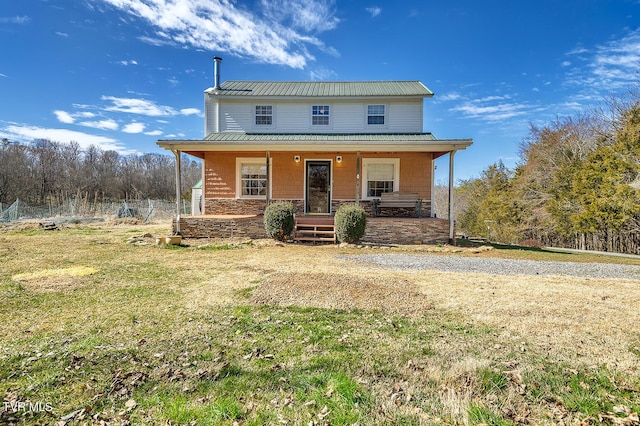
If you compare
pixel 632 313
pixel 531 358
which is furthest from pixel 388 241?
pixel 531 358

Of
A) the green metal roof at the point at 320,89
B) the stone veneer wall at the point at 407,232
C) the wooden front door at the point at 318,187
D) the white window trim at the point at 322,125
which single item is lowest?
the stone veneer wall at the point at 407,232

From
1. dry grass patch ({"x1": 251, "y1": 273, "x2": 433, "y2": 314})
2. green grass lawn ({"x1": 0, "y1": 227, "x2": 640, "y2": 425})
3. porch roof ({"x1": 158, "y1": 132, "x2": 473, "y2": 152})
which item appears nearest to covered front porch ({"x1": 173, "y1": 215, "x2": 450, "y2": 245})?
porch roof ({"x1": 158, "y1": 132, "x2": 473, "y2": 152})

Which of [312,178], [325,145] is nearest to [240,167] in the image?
[312,178]

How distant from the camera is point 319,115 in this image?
13.6m

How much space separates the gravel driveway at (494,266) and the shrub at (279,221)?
2731 mm

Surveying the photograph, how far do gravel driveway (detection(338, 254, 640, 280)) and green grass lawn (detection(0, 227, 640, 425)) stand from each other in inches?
119

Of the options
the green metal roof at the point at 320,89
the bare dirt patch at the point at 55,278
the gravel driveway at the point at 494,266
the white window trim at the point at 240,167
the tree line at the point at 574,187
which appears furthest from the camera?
the green metal roof at the point at 320,89

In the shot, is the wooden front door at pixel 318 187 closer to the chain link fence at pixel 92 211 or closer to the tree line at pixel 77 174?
the chain link fence at pixel 92 211

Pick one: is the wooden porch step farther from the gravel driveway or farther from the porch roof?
the porch roof

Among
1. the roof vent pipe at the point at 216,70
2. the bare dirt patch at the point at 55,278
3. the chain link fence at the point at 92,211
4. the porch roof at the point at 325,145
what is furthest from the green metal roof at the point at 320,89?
the chain link fence at the point at 92,211

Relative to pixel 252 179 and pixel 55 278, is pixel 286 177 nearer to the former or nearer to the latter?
pixel 252 179

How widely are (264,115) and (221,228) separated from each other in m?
6.15

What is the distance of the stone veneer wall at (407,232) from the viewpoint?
10266 mm

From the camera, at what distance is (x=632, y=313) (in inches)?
149
